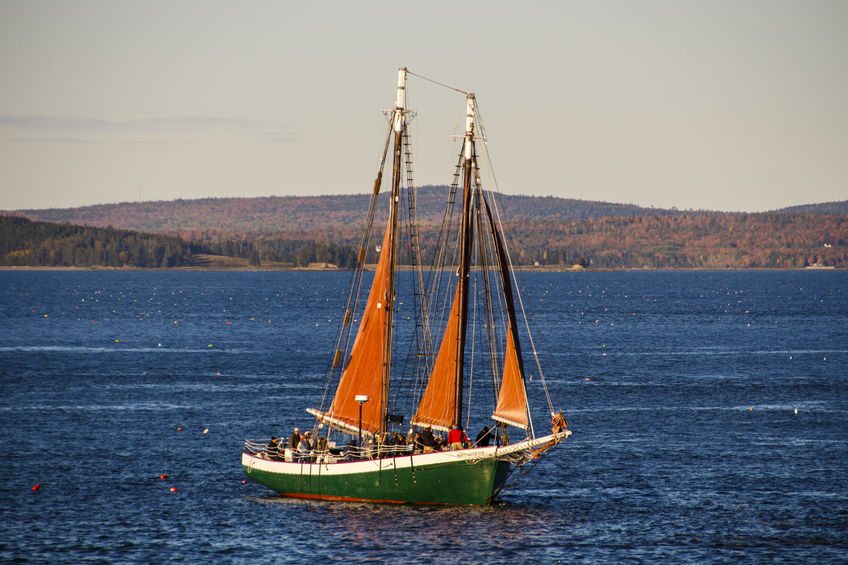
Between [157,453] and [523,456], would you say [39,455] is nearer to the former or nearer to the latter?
[157,453]

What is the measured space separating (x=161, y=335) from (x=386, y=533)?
11567cm

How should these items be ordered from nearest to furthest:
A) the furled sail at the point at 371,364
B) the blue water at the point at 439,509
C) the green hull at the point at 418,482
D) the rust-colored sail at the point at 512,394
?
the blue water at the point at 439,509 → the green hull at the point at 418,482 → the rust-colored sail at the point at 512,394 → the furled sail at the point at 371,364

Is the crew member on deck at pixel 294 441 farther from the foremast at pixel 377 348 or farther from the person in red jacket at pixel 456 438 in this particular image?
the person in red jacket at pixel 456 438

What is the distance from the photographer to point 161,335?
166 m

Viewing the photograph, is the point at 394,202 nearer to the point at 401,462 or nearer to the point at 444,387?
the point at 444,387

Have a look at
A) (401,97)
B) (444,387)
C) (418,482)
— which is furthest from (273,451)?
(401,97)

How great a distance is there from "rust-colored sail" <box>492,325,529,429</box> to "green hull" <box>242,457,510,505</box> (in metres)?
2.01

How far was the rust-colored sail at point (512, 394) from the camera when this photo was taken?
5809cm

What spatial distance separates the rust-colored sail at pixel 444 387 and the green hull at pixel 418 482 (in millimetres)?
3157

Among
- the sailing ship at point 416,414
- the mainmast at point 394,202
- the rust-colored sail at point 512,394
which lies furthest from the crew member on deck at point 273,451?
the rust-colored sail at point 512,394

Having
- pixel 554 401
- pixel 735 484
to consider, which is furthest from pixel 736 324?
pixel 735 484

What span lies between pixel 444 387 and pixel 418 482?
4836 mm

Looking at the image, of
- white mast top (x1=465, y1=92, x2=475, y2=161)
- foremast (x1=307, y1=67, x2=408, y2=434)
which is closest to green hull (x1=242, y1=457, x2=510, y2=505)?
foremast (x1=307, y1=67, x2=408, y2=434)

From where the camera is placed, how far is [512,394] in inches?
2301
